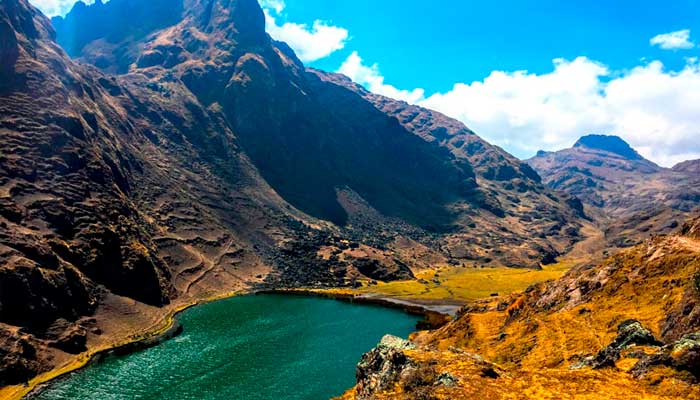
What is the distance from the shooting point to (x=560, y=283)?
→ 93.7 metres

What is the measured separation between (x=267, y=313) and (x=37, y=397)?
327 ft

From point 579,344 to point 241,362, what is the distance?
9615 cm

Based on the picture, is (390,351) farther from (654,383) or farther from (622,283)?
(622,283)

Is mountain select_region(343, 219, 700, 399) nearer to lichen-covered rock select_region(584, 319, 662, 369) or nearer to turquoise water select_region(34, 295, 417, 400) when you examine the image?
lichen-covered rock select_region(584, 319, 662, 369)

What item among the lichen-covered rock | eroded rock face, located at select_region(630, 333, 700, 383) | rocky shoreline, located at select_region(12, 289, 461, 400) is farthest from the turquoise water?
eroded rock face, located at select_region(630, 333, 700, 383)

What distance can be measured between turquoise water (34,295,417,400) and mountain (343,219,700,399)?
33875 millimetres

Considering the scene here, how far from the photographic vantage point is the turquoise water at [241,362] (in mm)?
104062

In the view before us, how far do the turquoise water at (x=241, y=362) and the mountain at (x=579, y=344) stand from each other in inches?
1334

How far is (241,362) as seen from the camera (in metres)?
126

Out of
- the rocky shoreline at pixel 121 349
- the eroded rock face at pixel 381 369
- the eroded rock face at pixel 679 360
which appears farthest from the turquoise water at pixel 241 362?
the eroded rock face at pixel 679 360

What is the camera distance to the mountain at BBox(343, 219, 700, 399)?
3153 cm

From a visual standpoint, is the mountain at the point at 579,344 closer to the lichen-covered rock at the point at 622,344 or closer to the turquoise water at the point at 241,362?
the lichen-covered rock at the point at 622,344

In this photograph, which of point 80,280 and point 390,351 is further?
point 80,280

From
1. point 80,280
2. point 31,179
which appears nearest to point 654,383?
point 80,280
